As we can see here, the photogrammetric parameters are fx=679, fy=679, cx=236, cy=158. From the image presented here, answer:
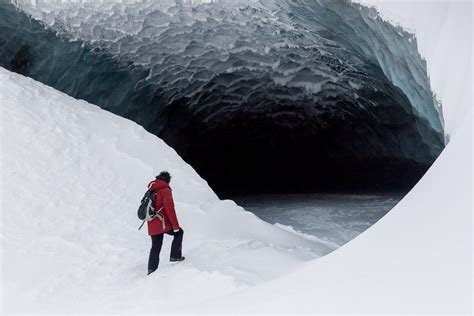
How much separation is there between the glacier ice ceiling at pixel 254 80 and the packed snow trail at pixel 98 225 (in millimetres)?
1566

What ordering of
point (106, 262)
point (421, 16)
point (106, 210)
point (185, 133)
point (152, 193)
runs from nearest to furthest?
point (152, 193) < point (106, 262) < point (421, 16) < point (106, 210) < point (185, 133)

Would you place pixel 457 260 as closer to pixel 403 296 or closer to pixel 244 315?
pixel 403 296

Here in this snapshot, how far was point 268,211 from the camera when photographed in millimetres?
13375

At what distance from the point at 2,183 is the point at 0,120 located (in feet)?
3.43

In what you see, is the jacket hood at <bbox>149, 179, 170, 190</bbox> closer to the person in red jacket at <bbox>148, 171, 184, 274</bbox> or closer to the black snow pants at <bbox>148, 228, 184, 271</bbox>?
the person in red jacket at <bbox>148, 171, 184, 274</bbox>

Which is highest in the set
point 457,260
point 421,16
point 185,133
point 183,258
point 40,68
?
point 185,133

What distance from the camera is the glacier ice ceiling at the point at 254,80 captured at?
9.91 meters

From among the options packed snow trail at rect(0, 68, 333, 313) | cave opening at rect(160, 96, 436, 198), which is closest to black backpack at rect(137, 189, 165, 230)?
packed snow trail at rect(0, 68, 333, 313)

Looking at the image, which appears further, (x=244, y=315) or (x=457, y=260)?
(x=244, y=315)

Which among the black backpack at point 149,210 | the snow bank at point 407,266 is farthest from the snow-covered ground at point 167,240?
the black backpack at point 149,210

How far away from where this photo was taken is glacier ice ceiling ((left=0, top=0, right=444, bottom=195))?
9906 millimetres

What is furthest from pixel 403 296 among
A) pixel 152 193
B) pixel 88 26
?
pixel 88 26

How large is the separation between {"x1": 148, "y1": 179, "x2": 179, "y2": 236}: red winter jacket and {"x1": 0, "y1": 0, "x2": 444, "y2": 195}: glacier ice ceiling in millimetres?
3149

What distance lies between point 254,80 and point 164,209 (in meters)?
8.70
